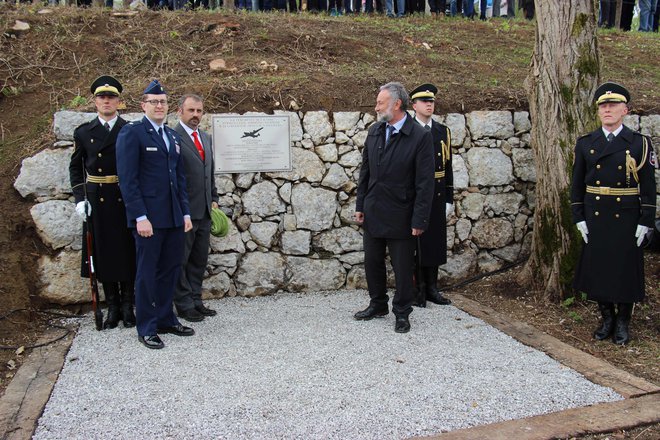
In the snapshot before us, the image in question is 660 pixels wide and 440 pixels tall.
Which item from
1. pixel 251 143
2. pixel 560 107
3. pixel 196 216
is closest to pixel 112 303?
pixel 196 216

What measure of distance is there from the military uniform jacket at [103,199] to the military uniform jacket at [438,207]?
8.73ft

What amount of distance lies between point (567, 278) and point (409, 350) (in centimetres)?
205

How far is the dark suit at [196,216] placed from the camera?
5.21m

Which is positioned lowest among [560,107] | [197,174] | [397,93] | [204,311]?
[204,311]

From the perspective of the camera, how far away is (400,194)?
4914 mm

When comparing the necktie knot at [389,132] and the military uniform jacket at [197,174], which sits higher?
the necktie knot at [389,132]

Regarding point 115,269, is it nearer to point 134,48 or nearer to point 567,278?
point 134,48

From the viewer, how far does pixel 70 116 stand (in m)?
5.57

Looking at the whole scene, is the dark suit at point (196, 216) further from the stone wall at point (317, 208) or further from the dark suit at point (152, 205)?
the stone wall at point (317, 208)

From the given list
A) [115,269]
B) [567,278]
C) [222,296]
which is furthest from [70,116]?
[567,278]

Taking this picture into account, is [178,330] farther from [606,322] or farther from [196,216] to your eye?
[606,322]

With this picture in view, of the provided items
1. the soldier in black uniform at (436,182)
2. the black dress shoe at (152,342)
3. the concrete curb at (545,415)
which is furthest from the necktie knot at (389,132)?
the black dress shoe at (152,342)

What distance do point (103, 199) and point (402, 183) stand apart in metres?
2.41

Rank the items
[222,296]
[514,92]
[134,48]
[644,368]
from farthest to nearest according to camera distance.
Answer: [134,48], [514,92], [222,296], [644,368]
